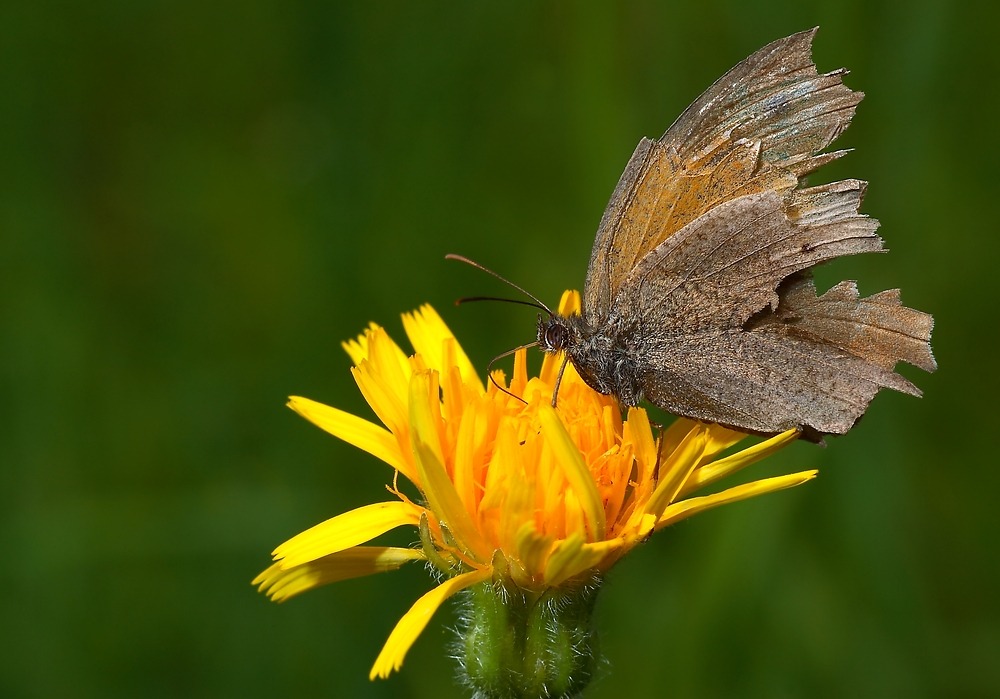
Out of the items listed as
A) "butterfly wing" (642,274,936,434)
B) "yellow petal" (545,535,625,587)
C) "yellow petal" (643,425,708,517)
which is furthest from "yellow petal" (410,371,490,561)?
"butterfly wing" (642,274,936,434)

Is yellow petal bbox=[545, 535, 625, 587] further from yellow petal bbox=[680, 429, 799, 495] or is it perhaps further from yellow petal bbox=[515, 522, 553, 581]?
yellow petal bbox=[680, 429, 799, 495]

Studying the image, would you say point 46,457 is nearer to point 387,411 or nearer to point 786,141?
point 387,411

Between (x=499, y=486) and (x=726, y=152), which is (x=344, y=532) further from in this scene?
→ (x=726, y=152)

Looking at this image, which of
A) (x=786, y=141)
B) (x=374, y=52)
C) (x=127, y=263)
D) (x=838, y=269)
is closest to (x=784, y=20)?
(x=838, y=269)

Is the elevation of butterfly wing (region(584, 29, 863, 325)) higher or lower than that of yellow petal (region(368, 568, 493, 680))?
higher

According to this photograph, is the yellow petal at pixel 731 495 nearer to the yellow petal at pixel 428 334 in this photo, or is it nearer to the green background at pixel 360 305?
the yellow petal at pixel 428 334
